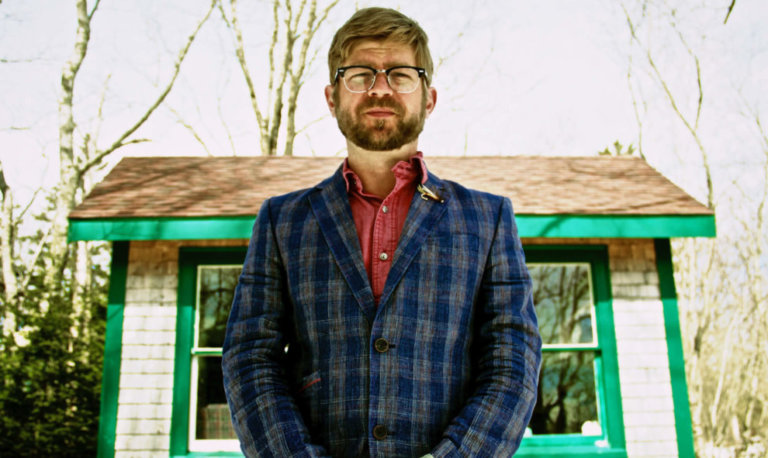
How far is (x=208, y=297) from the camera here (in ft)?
17.4

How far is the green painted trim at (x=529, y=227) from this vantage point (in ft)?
15.9

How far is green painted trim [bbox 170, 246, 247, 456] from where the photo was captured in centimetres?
491

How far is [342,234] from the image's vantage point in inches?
62.2

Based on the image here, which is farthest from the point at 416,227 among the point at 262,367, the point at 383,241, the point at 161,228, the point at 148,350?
the point at 148,350

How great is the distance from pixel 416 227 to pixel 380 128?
283mm

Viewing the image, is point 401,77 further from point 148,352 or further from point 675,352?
point 675,352

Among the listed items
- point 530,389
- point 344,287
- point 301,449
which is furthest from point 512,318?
point 301,449

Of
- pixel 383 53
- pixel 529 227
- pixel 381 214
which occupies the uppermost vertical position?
pixel 529 227

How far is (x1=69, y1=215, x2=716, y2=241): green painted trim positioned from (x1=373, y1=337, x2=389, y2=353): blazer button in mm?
3561

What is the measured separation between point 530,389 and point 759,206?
52.3ft

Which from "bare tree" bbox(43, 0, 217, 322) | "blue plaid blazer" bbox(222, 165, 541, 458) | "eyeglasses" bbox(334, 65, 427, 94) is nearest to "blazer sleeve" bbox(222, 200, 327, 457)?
"blue plaid blazer" bbox(222, 165, 541, 458)

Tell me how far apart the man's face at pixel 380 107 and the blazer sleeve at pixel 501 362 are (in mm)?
379

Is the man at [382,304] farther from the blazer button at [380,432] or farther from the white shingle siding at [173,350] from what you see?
the white shingle siding at [173,350]

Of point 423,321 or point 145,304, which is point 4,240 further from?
point 423,321
